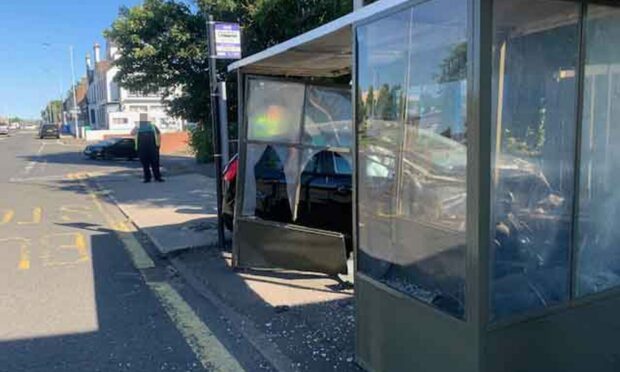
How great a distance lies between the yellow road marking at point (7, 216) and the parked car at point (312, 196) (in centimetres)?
586

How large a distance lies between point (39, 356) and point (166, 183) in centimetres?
1070

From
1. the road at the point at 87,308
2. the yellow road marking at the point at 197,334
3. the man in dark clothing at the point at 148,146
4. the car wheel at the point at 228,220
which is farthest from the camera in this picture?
the man in dark clothing at the point at 148,146

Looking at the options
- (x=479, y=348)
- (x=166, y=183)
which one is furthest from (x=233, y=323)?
(x=166, y=183)

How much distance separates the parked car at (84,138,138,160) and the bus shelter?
23203mm

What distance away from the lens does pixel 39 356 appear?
396 cm

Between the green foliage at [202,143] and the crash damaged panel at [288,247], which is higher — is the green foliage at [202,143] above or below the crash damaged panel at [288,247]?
above

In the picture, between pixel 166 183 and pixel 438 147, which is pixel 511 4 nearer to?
pixel 438 147

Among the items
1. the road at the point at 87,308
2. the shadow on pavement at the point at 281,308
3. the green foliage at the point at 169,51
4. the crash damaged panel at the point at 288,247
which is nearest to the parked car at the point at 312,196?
the crash damaged panel at the point at 288,247

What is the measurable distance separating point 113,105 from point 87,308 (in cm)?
5508

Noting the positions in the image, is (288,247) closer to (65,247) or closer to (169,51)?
(65,247)

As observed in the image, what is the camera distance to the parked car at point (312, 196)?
232 inches

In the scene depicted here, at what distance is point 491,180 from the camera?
8.43 ft

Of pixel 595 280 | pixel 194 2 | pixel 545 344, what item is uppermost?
pixel 194 2

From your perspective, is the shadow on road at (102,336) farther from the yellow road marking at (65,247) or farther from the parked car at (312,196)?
the parked car at (312,196)
